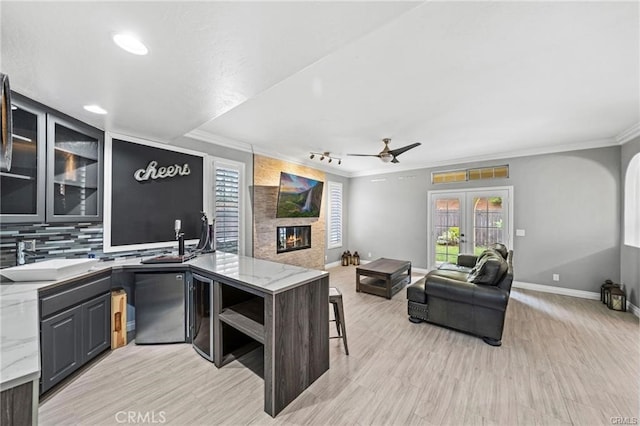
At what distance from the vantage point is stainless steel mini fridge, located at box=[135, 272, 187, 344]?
2656mm

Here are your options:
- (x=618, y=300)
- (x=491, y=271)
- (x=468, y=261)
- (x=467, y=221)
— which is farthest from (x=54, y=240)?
(x=618, y=300)

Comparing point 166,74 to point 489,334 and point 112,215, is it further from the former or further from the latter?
point 489,334

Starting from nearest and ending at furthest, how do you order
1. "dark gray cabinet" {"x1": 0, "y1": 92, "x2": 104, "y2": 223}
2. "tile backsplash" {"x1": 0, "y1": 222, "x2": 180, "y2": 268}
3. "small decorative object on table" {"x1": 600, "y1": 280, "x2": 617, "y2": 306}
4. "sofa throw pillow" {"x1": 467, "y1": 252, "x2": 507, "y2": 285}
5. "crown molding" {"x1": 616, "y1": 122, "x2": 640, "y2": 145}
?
"dark gray cabinet" {"x1": 0, "y1": 92, "x2": 104, "y2": 223}, "tile backsplash" {"x1": 0, "y1": 222, "x2": 180, "y2": 268}, "sofa throw pillow" {"x1": 467, "y1": 252, "x2": 507, "y2": 285}, "crown molding" {"x1": 616, "y1": 122, "x2": 640, "y2": 145}, "small decorative object on table" {"x1": 600, "y1": 280, "x2": 617, "y2": 306}

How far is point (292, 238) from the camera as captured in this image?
5.32 metres

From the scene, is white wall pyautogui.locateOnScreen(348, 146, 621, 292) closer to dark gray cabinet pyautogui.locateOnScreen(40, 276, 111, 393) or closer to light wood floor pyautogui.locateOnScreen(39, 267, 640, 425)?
light wood floor pyautogui.locateOnScreen(39, 267, 640, 425)

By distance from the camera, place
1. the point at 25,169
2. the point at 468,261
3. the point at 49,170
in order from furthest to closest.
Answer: the point at 468,261 < the point at 49,170 < the point at 25,169

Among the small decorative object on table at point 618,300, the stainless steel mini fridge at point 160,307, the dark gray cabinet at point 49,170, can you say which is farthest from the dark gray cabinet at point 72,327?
the small decorative object on table at point 618,300

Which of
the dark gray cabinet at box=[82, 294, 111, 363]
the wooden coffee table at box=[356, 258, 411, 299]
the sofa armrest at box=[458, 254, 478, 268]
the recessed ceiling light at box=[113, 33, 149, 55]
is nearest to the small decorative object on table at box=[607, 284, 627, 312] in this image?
the sofa armrest at box=[458, 254, 478, 268]

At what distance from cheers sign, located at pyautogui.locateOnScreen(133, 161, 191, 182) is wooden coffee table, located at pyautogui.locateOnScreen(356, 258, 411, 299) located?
3384 millimetres

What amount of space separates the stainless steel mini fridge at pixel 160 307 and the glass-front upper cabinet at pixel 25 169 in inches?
41.8

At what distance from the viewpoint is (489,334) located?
2771 mm

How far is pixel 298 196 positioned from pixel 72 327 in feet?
12.0

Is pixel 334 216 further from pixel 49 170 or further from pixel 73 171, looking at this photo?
pixel 49 170

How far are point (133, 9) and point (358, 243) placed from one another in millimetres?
→ 6546
